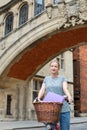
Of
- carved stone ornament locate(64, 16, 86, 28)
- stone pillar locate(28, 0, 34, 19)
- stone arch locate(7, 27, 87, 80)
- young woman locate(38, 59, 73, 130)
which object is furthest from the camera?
stone pillar locate(28, 0, 34, 19)

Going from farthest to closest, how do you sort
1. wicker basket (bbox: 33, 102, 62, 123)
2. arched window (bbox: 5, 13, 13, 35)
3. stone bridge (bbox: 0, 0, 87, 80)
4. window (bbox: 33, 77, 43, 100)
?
window (bbox: 33, 77, 43, 100) → arched window (bbox: 5, 13, 13, 35) → stone bridge (bbox: 0, 0, 87, 80) → wicker basket (bbox: 33, 102, 62, 123)

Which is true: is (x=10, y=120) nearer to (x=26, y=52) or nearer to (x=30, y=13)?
(x=26, y=52)

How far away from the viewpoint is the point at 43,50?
15961mm

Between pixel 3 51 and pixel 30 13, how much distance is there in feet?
7.78

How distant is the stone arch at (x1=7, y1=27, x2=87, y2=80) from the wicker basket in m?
9.78

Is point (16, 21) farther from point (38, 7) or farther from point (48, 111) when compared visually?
point (48, 111)

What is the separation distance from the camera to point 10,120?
18.0m

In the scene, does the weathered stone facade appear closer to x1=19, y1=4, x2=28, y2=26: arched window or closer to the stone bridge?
the stone bridge

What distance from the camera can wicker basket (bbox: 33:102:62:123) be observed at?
156 inches

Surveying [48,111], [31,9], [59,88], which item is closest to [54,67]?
[59,88]

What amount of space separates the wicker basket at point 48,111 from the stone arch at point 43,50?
9.78 m

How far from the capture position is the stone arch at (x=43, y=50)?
14328mm

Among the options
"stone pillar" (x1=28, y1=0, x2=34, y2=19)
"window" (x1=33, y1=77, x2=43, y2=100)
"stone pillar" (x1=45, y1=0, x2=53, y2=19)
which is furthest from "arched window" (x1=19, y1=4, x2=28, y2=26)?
"window" (x1=33, y1=77, x2=43, y2=100)

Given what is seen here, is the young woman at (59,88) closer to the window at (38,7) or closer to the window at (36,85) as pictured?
the window at (38,7)
